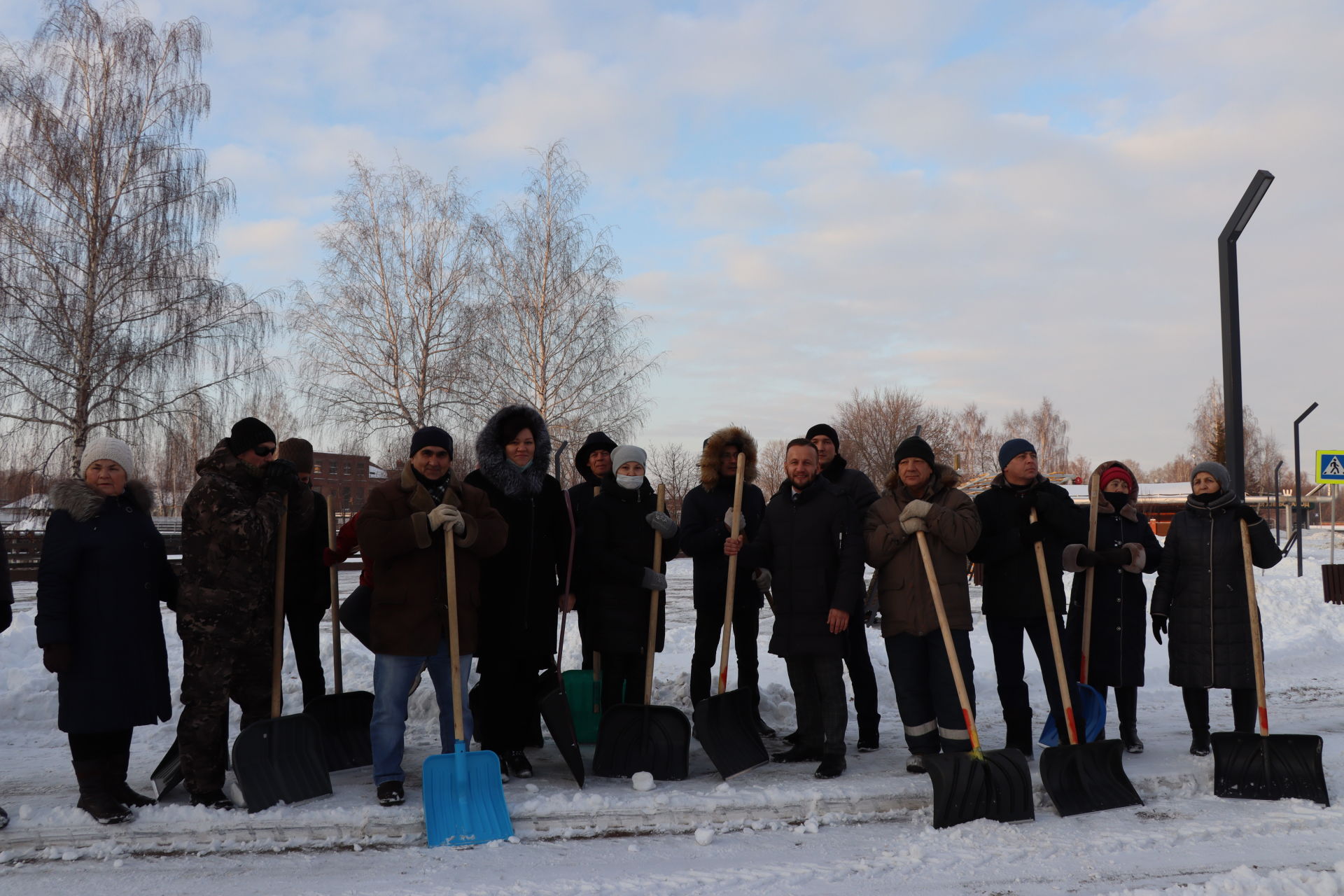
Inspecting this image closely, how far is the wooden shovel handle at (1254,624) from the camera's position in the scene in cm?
483

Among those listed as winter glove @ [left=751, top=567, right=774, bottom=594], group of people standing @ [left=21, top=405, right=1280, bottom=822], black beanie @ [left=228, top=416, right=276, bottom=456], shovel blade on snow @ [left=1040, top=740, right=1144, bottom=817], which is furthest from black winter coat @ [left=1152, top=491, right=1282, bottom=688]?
black beanie @ [left=228, top=416, right=276, bottom=456]

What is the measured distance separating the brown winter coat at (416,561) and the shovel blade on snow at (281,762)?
1.94 ft

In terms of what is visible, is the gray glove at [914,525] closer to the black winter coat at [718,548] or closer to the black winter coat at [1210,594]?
the black winter coat at [718,548]

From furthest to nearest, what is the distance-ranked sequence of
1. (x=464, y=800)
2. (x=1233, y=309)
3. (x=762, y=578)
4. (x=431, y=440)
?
1. (x=1233, y=309)
2. (x=762, y=578)
3. (x=431, y=440)
4. (x=464, y=800)

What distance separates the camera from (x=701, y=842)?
12.9ft

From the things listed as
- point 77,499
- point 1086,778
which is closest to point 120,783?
point 77,499

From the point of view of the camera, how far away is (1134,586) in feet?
18.3

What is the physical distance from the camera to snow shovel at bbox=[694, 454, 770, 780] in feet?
15.7

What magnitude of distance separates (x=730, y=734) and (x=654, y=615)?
2.58 ft

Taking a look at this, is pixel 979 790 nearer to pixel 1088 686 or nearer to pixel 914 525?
pixel 914 525

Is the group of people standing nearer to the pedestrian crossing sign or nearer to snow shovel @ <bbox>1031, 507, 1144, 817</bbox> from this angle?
snow shovel @ <bbox>1031, 507, 1144, 817</bbox>

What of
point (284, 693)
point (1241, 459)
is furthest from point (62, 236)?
point (1241, 459)

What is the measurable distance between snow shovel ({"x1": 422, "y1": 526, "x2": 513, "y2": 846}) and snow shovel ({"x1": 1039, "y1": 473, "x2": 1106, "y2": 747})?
10.4 ft

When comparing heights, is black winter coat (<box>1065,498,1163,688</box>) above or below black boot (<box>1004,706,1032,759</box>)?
above
